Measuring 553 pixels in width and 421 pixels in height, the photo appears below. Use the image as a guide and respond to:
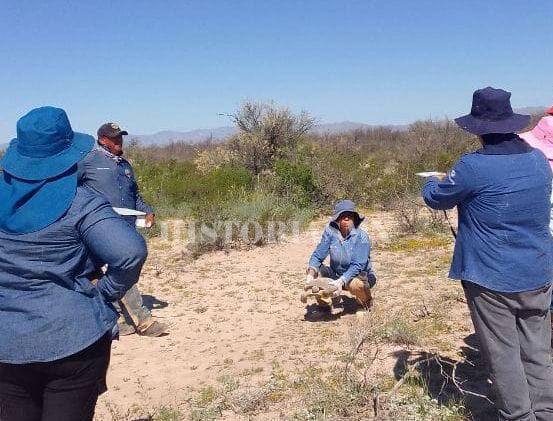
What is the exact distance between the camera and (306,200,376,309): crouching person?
15.7 feet

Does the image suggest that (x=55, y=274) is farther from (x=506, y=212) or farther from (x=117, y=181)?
(x=117, y=181)

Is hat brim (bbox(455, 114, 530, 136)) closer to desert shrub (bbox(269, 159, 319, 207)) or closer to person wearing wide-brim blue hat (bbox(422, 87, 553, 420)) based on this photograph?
person wearing wide-brim blue hat (bbox(422, 87, 553, 420))

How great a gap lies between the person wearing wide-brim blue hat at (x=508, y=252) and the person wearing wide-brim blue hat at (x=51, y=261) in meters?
1.54

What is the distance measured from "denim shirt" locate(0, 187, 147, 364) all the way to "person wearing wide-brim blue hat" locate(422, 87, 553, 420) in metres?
1.56

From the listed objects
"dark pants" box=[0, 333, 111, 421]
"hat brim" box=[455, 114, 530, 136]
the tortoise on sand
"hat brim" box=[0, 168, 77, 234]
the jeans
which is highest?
"hat brim" box=[455, 114, 530, 136]

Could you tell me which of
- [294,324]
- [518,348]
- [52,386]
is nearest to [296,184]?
[294,324]

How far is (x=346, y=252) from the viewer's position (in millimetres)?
4840

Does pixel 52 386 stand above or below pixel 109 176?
below

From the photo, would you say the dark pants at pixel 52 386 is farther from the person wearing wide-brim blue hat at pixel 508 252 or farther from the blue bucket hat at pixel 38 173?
the person wearing wide-brim blue hat at pixel 508 252

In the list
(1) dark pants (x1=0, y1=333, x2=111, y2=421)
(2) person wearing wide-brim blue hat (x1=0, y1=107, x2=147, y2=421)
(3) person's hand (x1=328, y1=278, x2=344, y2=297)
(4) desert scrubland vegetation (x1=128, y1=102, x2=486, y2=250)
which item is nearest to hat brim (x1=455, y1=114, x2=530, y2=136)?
(2) person wearing wide-brim blue hat (x1=0, y1=107, x2=147, y2=421)

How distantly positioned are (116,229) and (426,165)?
10.9 meters

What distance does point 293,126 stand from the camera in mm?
14164

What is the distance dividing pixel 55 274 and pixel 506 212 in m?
1.93

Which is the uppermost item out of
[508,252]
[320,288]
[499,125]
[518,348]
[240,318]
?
[499,125]
